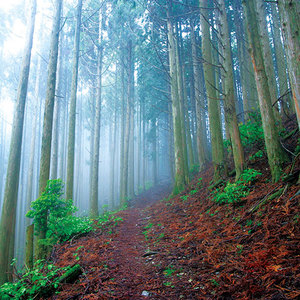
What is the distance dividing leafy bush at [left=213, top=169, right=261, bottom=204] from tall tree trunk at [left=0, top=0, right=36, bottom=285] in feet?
22.4

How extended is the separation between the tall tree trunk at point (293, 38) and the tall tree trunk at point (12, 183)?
8.37 metres

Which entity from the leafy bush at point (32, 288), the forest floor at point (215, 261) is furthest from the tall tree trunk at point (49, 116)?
the leafy bush at point (32, 288)

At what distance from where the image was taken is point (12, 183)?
6871 mm

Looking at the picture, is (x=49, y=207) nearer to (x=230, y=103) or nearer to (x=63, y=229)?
(x=63, y=229)

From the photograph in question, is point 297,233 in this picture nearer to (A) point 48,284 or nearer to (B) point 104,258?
(B) point 104,258

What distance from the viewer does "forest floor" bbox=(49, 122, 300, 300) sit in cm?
185

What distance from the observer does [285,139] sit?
5328mm

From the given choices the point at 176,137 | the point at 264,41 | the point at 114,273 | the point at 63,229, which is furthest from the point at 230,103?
the point at 63,229

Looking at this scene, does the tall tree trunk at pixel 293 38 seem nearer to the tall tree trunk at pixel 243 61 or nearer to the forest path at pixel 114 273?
the forest path at pixel 114 273

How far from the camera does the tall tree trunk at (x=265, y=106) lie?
14.5 feet

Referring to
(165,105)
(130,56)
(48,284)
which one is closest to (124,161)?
(165,105)

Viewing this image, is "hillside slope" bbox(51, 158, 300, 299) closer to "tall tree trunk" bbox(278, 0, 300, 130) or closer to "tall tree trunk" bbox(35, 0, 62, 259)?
"tall tree trunk" bbox(278, 0, 300, 130)

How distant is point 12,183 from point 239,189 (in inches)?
294

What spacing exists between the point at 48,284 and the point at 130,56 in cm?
1787
